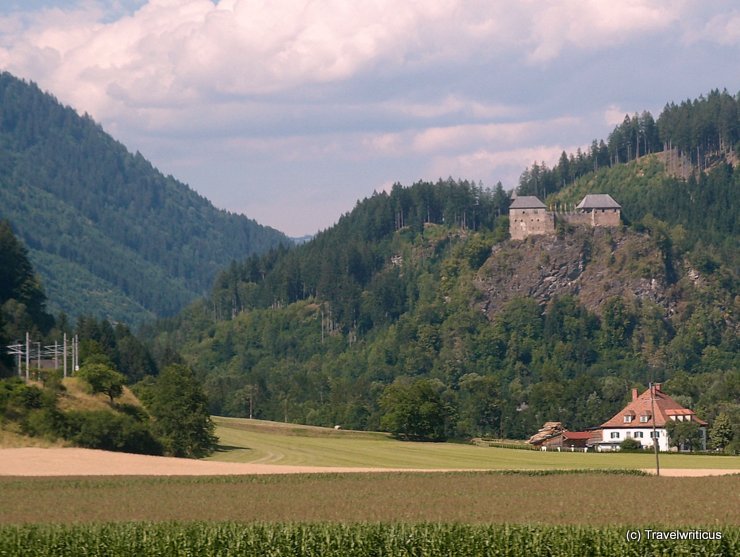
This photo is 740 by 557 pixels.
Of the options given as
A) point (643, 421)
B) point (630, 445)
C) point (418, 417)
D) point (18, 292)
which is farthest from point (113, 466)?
point (643, 421)

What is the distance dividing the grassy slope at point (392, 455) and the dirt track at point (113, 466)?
10865 mm

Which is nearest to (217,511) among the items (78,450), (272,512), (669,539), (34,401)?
(272,512)

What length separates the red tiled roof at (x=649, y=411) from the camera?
177 metres

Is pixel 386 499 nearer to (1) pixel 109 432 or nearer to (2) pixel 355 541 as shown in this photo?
(2) pixel 355 541

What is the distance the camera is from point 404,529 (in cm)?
5791

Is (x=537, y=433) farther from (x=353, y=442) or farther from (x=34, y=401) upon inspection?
(x=34, y=401)

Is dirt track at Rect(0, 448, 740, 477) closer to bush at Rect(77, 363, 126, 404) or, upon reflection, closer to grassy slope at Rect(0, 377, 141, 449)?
grassy slope at Rect(0, 377, 141, 449)

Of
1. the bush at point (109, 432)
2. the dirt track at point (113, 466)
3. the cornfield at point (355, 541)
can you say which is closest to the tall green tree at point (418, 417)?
the bush at point (109, 432)

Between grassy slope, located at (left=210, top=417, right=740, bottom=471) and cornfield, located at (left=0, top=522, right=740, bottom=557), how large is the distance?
56.8 meters

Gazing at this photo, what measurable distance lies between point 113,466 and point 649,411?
100 meters

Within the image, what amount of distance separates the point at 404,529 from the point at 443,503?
18311 mm

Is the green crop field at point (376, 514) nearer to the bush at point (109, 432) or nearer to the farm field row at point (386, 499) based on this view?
the farm field row at point (386, 499)

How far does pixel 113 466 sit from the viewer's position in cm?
9981

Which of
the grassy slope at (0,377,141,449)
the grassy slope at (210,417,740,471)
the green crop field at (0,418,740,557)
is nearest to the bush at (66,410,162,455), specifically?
the grassy slope at (0,377,141,449)
